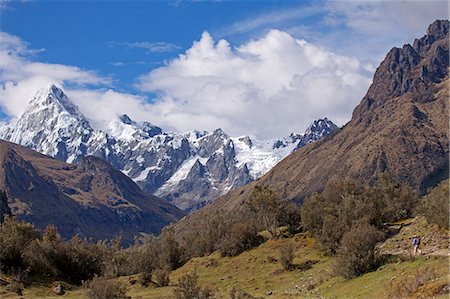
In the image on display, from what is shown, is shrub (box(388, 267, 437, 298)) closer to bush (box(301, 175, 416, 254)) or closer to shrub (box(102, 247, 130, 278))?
bush (box(301, 175, 416, 254))

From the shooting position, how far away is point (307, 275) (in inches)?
2183

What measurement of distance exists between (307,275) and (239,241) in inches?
874

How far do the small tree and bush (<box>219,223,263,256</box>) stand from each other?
2.67 m

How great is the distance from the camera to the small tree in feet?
267

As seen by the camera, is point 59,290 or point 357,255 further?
point 357,255

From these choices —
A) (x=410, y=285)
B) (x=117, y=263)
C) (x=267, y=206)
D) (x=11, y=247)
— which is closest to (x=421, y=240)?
(x=410, y=285)

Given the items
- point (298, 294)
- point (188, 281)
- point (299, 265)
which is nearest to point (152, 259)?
point (299, 265)

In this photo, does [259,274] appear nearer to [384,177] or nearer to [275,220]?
[275,220]

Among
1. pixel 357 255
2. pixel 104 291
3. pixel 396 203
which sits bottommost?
pixel 357 255

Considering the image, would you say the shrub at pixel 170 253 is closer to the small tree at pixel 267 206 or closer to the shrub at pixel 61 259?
the small tree at pixel 267 206

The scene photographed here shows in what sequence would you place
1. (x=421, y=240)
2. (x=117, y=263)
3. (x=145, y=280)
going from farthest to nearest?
1. (x=117, y=263)
2. (x=145, y=280)
3. (x=421, y=240)

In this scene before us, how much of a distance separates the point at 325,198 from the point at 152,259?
27812 millimetres

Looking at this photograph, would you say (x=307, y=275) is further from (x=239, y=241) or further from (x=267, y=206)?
(x=267, y=206)

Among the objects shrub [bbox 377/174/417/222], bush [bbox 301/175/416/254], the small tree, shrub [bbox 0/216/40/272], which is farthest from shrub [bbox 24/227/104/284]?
shrub [bbox 377/174/417/222]
